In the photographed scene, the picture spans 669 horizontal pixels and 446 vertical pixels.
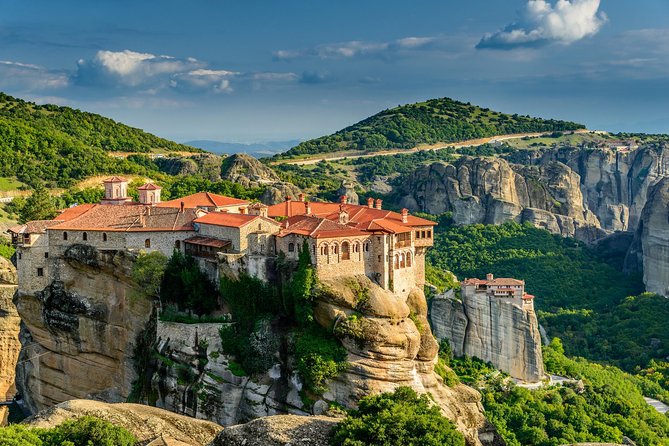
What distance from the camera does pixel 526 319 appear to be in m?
66.9

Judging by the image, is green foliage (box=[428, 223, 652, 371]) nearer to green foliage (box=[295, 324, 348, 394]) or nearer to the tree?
green foliage (box=[295, 324, 348, 394])

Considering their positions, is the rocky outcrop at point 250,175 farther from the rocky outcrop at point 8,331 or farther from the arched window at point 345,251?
the arched window at point 345,251

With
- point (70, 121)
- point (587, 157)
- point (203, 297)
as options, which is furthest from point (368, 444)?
point (587, 157)

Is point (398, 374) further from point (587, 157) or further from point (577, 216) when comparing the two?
point (587, 157)

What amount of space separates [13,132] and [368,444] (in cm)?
7606

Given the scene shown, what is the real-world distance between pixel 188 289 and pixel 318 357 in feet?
33.0

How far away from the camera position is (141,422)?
34.2 m

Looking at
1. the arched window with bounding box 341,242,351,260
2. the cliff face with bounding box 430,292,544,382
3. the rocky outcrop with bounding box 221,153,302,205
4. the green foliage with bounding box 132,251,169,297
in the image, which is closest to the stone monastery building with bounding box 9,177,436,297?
the arched window with bounding box 341,242,351,260

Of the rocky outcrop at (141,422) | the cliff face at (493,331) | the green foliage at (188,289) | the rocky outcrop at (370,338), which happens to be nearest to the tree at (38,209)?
the green foliage at (188,289)

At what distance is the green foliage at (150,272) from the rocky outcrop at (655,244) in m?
71.3

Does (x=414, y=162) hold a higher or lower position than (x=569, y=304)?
higher

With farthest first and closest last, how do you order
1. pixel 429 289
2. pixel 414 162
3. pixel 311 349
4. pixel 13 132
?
pixel 414 162
pixel 13 132
pixel 429 289
pixel 311 349

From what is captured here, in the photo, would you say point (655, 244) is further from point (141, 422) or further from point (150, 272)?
point (141, 422)

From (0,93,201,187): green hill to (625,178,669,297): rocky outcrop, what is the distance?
63.7m
